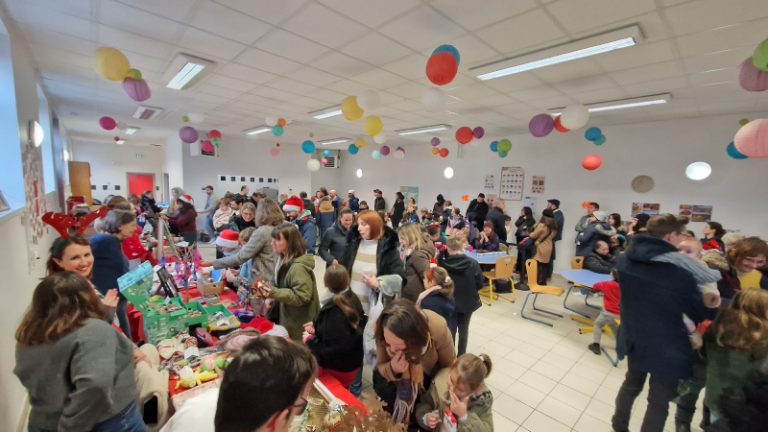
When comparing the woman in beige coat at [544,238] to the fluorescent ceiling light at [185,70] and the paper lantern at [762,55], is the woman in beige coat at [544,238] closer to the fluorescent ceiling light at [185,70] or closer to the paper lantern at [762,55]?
the paper lantern at [762,55]

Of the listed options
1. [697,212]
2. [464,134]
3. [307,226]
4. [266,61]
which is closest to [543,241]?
[464,134]

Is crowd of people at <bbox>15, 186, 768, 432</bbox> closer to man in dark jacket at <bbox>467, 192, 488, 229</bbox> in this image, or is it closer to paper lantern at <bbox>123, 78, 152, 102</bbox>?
paper lantern at <bbox>123, 78, 152, 102</bbox>

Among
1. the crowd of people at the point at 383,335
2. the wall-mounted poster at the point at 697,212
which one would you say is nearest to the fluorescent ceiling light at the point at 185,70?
the crowd of people at the point at 383,335

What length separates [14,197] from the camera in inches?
109

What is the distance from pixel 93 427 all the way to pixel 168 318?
0.84 meters

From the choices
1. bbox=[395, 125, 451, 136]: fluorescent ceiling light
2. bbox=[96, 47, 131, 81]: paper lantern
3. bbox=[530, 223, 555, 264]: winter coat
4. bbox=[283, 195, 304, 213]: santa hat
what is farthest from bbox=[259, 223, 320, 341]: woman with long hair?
bbox=[395, 125, 451, 136]: fluorescent ceiling light

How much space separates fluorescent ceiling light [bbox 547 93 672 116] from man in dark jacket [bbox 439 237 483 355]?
365 centimetres

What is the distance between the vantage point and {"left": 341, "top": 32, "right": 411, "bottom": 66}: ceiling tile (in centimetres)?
302

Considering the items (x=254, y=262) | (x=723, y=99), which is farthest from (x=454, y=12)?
(x=723, y=99)

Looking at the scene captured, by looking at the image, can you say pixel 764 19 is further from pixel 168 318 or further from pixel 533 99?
pixel 168 318

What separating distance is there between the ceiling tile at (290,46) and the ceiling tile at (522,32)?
1.66 meters

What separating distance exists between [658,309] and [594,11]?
218 centimetres

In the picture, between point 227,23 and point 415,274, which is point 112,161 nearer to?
point 227,23

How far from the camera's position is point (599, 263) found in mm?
4492
